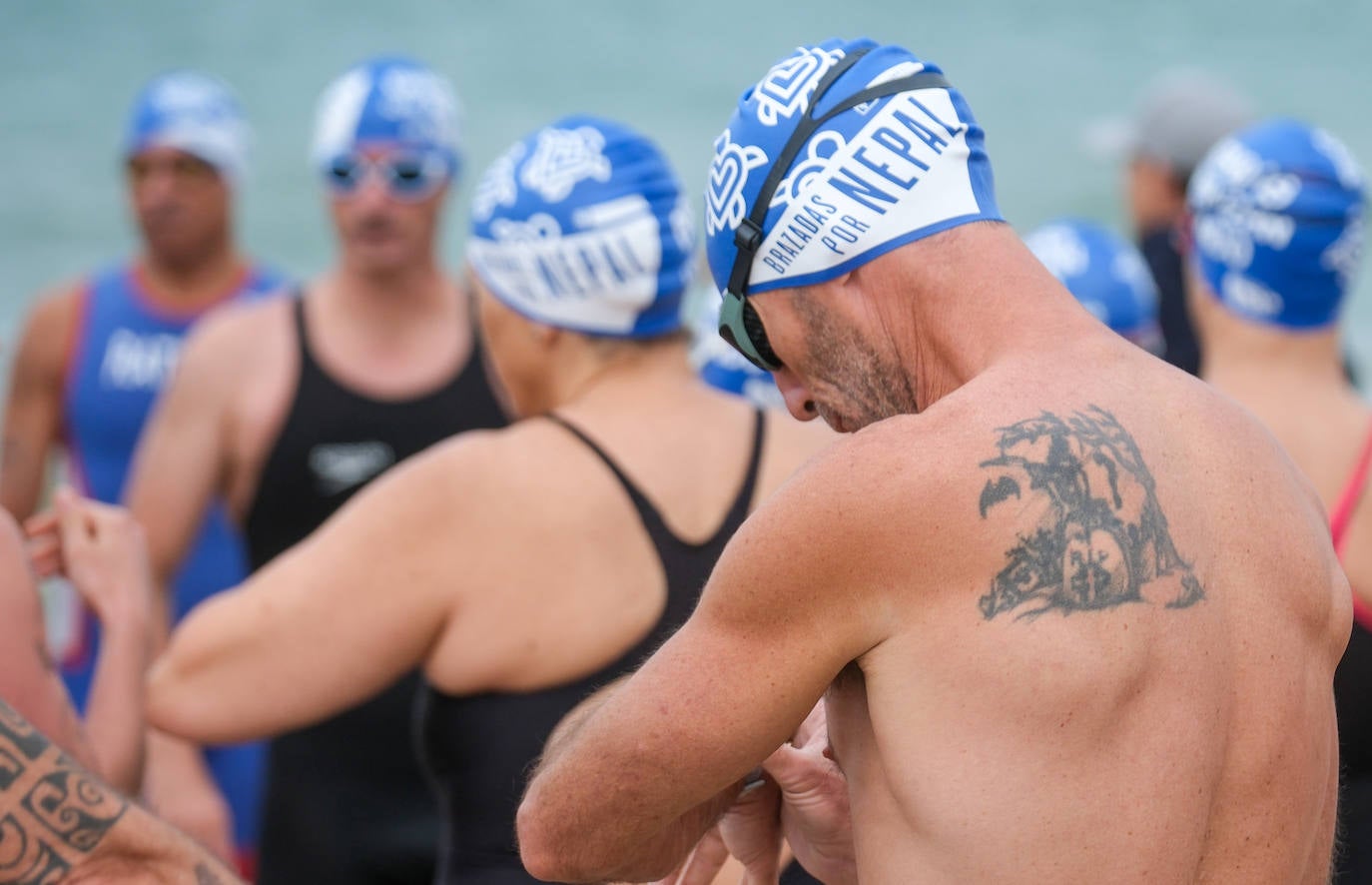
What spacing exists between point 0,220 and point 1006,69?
40.1ft

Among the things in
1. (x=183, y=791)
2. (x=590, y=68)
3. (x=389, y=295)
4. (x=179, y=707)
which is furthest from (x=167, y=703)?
(x=590, y=68)

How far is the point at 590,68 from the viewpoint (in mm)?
20078

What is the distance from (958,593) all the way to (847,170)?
61 centimetres

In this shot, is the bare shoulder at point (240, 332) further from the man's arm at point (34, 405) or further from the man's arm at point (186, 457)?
the man's arm at point (34, 405)

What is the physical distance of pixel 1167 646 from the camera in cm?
178

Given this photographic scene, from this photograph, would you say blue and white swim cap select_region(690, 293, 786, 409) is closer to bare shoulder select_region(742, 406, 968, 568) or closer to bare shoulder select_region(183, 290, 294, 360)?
bare shoulder select_region(183, 290, 294, 360)

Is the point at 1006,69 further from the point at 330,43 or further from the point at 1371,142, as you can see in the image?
the point at 330,43

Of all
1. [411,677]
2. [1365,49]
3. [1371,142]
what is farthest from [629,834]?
[1365,49]

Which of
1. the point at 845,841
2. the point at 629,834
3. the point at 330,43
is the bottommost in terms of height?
the point at 330,43

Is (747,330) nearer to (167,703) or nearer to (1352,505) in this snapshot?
(167,703)

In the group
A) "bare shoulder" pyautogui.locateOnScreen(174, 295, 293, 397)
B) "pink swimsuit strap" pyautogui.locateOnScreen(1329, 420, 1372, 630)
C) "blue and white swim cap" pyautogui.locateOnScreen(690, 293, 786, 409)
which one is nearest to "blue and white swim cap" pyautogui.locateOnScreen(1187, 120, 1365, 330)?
"pink swimsuit strap" pyautogui.locateOnScreen(1329, 420, 1372, 630)

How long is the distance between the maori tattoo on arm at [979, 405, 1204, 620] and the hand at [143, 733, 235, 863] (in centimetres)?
316

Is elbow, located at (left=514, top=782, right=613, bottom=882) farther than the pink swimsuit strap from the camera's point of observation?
No

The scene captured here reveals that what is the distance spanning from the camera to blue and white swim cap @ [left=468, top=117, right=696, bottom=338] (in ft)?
10.6
